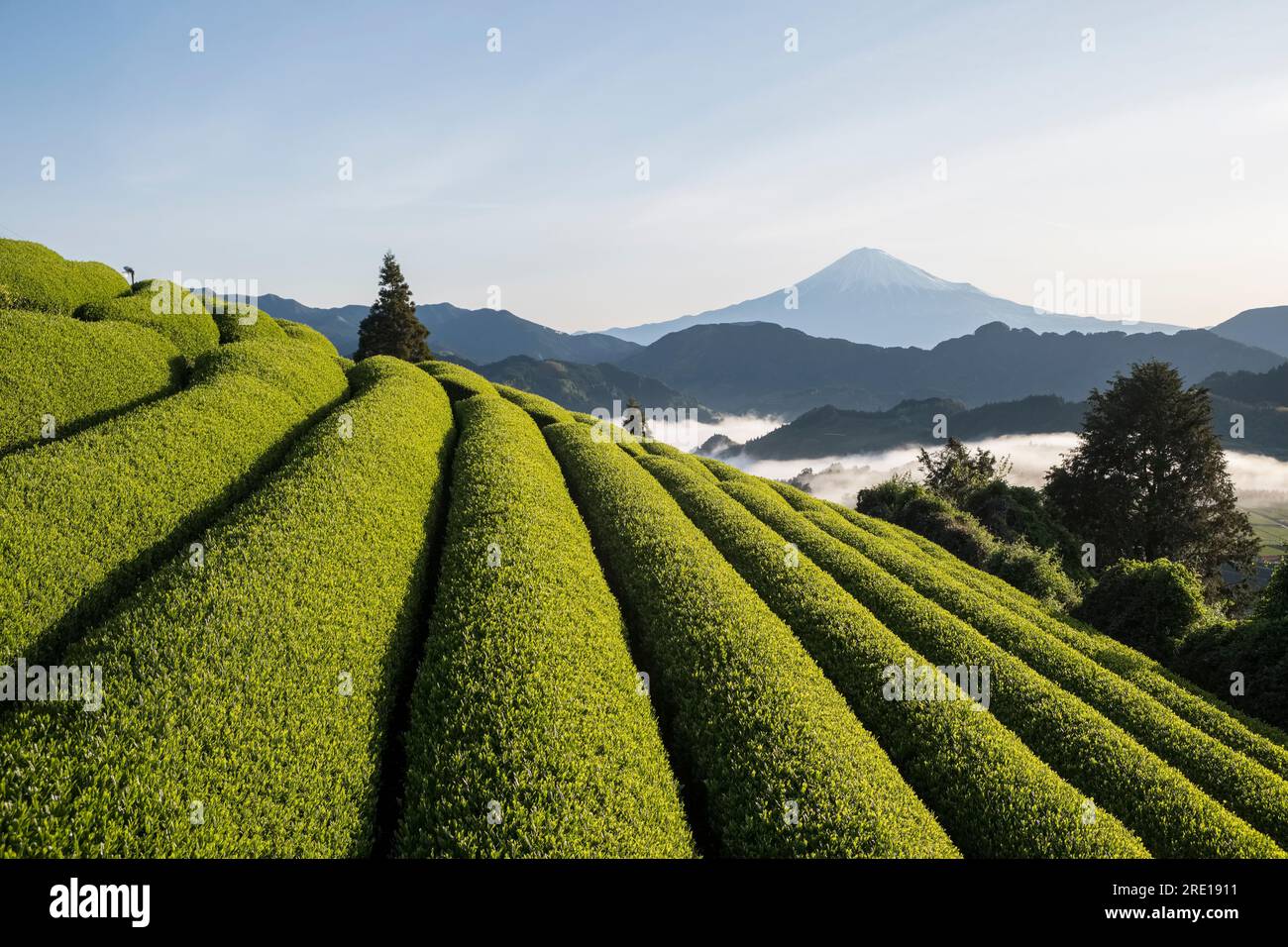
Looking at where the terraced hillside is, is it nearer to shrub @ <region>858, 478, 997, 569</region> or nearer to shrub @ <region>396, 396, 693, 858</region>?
shrub @ <region>396, 396, 693, 858</region>

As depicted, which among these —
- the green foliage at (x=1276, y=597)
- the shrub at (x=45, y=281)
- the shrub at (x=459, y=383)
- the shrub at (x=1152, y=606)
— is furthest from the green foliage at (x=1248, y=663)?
the shrub at (x=45, y=281)

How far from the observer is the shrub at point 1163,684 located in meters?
12.6

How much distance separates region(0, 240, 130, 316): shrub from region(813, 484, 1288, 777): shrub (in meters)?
40.2

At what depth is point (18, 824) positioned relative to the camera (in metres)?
5.66

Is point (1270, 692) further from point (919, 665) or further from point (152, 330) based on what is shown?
point (152, 330)

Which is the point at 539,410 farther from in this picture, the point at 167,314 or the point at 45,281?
the point at 45,281

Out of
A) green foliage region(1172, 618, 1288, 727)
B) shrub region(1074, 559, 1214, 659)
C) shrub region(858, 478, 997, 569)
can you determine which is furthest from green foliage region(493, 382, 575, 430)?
green foliage region(1172, 618, 1288, 727)

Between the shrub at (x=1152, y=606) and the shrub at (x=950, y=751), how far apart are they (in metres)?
12.7

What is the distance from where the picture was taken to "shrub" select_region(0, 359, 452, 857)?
6199mm

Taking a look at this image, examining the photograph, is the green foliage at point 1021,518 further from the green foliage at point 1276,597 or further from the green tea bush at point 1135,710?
the green tea bush at point 1135,710

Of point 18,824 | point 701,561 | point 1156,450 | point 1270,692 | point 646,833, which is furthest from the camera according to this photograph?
point 1156,450

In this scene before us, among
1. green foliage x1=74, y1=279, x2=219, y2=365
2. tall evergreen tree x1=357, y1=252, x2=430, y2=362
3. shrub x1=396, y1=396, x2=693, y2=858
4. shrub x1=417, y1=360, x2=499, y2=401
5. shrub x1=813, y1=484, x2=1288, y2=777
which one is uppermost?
tall evergreen tree x1=357, y1=252, x2=430, y2=362

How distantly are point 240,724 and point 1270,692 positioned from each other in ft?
75.9
